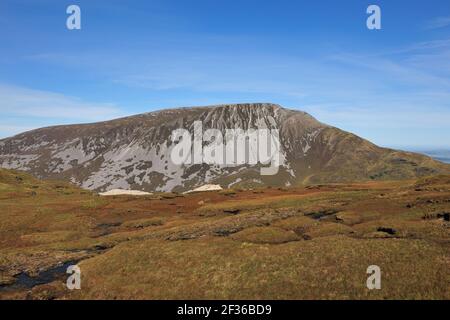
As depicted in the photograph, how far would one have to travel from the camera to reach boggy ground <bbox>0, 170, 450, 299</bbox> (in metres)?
34.7

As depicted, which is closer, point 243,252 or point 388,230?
point 243,252

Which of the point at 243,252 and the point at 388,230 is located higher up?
the point at 388,230

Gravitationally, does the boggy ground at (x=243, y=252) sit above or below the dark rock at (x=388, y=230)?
below

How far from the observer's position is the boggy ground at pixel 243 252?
34688 mm

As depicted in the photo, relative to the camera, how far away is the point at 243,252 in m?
46.1

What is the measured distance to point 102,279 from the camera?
133ft

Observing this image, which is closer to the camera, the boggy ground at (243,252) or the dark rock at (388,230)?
the boggy ground at (243,252)

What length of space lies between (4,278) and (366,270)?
38.4m

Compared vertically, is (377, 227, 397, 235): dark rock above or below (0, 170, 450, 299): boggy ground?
above

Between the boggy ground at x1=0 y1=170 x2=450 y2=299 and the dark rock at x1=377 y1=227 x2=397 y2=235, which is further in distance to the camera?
the dark rock at x1=377 y1=227 x2=397 y2=235

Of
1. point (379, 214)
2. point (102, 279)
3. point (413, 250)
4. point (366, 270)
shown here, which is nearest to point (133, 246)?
point (102, 279)

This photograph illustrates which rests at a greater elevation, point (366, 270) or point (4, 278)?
point (366, 270)
